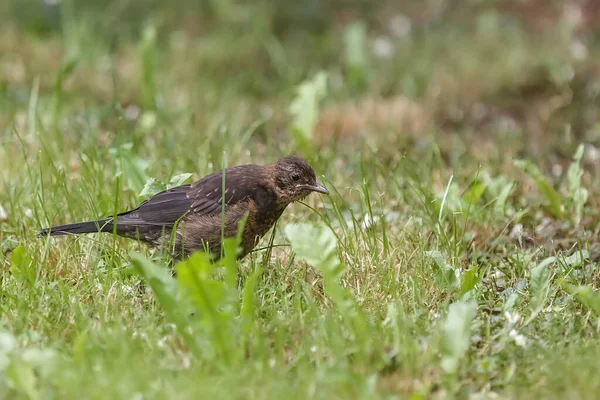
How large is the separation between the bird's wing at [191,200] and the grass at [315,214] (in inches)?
4.7

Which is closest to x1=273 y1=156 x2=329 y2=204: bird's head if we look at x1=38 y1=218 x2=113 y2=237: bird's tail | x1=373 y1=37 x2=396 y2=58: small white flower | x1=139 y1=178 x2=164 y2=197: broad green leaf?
x1=139 y1=178 x2=164 y2=197: broad green leaf

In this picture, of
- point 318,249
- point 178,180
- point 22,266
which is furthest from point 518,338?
point 22,266

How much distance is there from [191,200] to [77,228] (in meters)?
0.64

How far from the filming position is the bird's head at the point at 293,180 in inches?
210

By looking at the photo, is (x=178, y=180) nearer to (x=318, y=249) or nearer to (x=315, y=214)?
(x=315, y=214)

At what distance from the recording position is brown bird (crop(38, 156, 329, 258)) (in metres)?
5.09

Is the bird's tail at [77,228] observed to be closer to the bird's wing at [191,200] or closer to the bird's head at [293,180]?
the bird's wing at [191,200]

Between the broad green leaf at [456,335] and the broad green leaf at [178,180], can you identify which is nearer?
the broad green leaf at [456,335]

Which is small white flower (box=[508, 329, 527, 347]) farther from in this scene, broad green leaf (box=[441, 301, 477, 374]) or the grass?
broad green leaf (box=[441, 301, 477, 374])

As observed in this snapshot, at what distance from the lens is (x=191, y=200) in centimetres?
522

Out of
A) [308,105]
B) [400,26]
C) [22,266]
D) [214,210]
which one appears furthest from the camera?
[400,26]

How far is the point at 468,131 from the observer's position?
819 centimetres

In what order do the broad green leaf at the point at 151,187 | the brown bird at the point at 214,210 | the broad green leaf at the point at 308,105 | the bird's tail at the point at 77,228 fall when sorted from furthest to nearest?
the broad green leaf at the point at 308,105 < the broad green leaf at the point at 151,187 < the brown bird at the point at 214,210 < the bird's tail at the point at 77,228

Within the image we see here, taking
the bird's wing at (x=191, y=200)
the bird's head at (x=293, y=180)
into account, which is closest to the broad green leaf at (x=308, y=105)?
the bird's head at (x=293, y=180)
